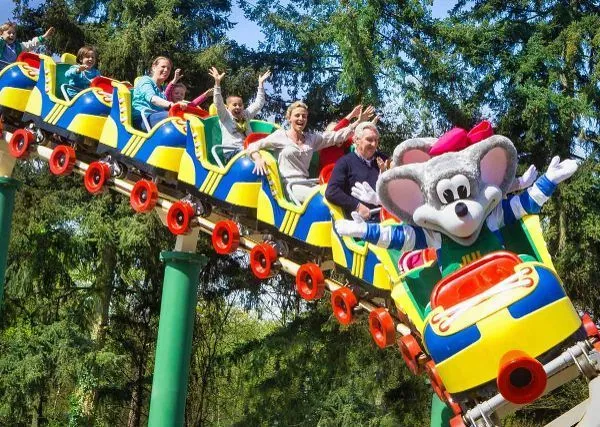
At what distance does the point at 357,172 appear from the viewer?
498 centimetres

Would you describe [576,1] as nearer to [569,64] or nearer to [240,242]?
[569,64]

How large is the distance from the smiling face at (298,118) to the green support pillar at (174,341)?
116 centimetres

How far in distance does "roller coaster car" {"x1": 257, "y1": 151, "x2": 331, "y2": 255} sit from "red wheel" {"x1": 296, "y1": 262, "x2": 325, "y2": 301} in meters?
0.13

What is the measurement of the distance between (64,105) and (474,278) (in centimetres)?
389

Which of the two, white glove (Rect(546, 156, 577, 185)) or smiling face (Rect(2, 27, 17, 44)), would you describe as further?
smiling face (Rect(2, 27, 17, 44))

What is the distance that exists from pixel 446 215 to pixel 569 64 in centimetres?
623

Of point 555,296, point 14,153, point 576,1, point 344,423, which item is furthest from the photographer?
point 576,1

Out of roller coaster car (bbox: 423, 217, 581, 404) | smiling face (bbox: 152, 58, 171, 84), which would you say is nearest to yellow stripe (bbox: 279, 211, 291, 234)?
roller coaster car (bbox: 423, 217, 581, 404)

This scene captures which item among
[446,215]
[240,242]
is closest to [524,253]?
[446,215]

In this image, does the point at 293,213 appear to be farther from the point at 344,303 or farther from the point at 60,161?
the point at 60,161

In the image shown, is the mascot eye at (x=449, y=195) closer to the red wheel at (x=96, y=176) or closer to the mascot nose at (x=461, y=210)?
the mascot nose at (x=461, y=210)

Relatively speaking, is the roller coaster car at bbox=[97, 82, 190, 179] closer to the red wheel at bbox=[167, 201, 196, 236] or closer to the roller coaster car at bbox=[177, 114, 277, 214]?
the roller coaster car at bbox=[177, 114, 277, 214]

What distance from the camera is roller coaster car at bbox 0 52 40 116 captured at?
22.8ft

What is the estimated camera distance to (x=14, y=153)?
22.6 feet
